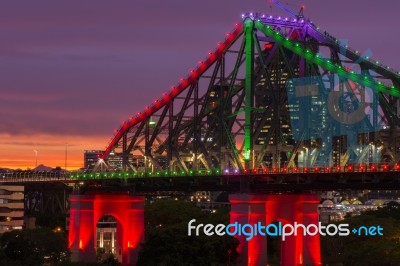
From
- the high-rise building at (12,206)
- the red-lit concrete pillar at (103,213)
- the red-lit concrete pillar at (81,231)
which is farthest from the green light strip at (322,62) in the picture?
the high-rise building at (12,206)

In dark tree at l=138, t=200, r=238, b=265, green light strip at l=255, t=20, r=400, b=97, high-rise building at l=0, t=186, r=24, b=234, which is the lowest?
dark tree at l=138, t=200, r=238, b=265

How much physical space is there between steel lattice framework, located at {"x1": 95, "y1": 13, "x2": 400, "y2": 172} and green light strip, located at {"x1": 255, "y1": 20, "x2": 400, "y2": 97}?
0.31ft

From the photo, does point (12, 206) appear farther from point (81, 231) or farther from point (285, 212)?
point (285, 212)

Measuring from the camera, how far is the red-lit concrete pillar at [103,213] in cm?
12344

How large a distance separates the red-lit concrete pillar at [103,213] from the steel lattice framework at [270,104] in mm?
7201

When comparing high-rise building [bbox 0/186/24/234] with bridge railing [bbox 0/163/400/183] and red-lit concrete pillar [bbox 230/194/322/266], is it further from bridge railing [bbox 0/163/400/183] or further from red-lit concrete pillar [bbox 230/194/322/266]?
red-lit concrete pillar [bbox 230/194/322/266]

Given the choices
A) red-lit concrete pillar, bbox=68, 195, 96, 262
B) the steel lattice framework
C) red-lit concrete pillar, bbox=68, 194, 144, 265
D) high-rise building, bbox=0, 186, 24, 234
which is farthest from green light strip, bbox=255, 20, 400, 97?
high-rise building, bbox=0, 186, 24, 234

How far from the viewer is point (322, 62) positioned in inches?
3880

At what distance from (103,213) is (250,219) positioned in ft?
113

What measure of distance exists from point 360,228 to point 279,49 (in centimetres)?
2850

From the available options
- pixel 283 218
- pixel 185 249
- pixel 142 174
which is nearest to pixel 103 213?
pixel 142 174

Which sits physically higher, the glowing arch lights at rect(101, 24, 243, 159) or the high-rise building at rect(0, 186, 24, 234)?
the glowing arch lights at rect(101, 24, 243, 159)

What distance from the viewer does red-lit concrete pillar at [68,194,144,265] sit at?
405 ft

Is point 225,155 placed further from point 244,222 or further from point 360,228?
point 360,228
